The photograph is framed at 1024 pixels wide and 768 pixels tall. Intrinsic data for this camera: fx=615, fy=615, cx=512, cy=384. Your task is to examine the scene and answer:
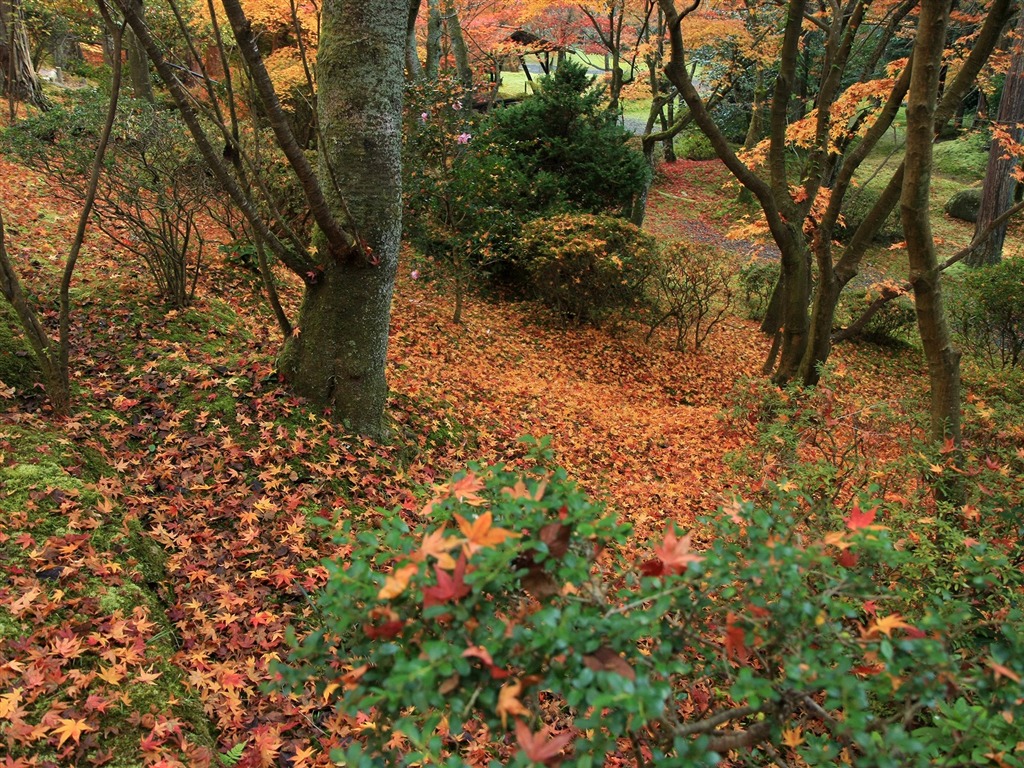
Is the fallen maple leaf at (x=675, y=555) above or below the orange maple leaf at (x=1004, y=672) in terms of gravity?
above

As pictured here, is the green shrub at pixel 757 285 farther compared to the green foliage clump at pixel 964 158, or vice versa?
the green foliage clump at pixel 964 158

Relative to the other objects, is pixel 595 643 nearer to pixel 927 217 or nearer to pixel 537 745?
pixel 537 745

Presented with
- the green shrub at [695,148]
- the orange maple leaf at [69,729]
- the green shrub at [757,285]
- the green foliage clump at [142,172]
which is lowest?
the orange maple leaf at [69,729]

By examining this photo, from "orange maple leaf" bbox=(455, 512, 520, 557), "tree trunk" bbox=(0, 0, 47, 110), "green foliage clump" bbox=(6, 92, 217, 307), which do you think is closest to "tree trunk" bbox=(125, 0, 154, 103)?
"tree trunk" bbox=(0, 0, 47, 110)

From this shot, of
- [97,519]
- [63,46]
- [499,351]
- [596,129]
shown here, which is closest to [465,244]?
[499,351]

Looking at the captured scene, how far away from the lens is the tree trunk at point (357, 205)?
3.47 m

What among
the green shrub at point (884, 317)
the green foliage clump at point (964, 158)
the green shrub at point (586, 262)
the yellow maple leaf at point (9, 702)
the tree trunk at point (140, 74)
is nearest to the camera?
the yellow maple leaf at point (9, 702)

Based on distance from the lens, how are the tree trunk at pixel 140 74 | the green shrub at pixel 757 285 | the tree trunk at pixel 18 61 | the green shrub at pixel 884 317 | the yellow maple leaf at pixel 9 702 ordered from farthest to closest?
the green shrub at pixel 757 285
the green shrub at pixel 884 317
the tree trunk at pixel 18 61
the tree trunk at pixel 140 74
the yellow maple leaf at pixel 9 702

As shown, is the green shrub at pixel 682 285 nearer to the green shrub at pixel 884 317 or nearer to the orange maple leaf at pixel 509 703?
the green shrub at pixel 884 317

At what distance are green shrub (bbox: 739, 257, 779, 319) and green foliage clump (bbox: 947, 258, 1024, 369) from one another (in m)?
3.00

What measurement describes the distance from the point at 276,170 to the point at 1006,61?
10.4 m

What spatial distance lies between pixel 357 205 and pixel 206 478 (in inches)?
69.1

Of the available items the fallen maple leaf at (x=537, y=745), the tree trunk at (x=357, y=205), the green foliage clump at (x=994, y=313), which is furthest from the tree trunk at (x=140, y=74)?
the green foliage clump at (x=994, y=313)

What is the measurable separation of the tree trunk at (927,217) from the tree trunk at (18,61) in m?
11.3
